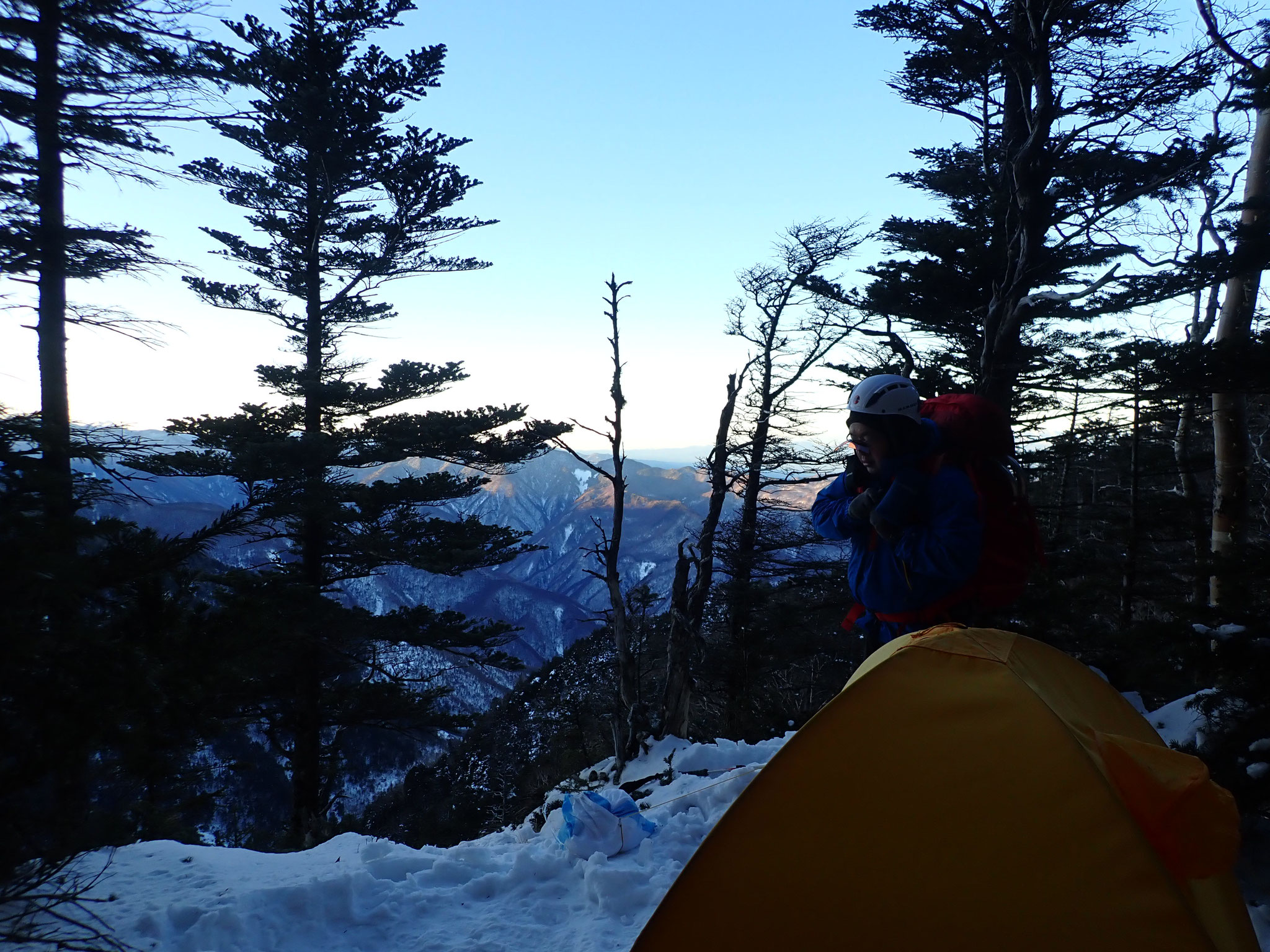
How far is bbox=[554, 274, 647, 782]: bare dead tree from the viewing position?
682 cm

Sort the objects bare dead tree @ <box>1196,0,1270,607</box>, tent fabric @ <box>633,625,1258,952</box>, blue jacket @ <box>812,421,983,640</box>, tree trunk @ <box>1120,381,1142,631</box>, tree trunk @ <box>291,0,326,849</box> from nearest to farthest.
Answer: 1. tent fabric @ <box>633,625,1258,952</box>
2. blue jacket @ <box>812,421,983,640</box>
3. bare dead tree @ <box>1196,0,1270,607</box>
4. tree trunk @ <box>1120,381,1142,631</box>
5. tree trunk @ <box>291,0,326,849</box>

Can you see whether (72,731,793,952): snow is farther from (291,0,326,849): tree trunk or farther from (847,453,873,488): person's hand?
(291,0,326,849): tree trunk

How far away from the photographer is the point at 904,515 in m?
3.04

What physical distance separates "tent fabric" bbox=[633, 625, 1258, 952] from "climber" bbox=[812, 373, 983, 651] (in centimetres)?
63

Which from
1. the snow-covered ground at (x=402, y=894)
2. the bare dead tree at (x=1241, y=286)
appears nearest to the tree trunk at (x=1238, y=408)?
the bare dead tree at (x=1241, y=286)

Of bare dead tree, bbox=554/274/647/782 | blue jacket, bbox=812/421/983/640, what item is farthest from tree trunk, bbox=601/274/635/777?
blue jacket, bbox=812/421/983/640

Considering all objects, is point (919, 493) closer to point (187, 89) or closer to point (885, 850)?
point (885, 850)

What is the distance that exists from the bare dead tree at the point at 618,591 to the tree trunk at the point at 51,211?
6552mm

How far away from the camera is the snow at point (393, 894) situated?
10.6ft

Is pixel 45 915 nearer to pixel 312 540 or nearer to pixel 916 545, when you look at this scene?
pixel 916 545

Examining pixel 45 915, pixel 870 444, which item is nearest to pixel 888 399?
pixel 870 444

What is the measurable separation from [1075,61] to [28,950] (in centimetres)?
1076

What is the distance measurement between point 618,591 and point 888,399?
5.50 meters

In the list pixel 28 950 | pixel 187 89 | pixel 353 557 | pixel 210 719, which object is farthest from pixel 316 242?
pixel 28 950
